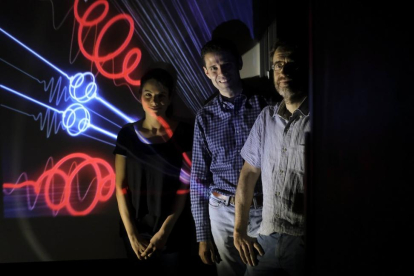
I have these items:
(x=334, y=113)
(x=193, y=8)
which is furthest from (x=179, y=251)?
(x=193, y=8)

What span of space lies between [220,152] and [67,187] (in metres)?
0.93

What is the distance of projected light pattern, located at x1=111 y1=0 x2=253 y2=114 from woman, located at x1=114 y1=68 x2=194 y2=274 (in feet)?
0.34

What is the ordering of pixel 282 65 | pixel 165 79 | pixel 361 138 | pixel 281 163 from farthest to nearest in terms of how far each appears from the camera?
pixel 165 79 < pixel 282 65 < pixel 281 163 < pixel 361 138

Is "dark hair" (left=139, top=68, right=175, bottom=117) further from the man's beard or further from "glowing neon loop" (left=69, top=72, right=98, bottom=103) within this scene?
the man's beard

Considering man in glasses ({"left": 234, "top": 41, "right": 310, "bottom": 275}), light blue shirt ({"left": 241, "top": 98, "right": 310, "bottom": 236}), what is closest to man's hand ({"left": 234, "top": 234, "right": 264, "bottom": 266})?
man in glasses ({"left": 234, "top": 41, "right": 310, "bottom": 275})

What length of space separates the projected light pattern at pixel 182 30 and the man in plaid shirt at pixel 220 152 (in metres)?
0.08

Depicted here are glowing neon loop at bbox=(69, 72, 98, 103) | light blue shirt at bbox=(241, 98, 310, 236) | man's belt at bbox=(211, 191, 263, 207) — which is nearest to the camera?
light blue shirt at bbox=(241, 98, 310, 236)

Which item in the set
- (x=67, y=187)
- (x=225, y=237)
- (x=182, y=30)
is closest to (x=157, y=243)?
(x=225, y=237)

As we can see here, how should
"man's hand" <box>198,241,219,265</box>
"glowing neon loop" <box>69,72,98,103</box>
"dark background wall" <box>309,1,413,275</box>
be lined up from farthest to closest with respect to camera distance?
"glowing neon loop" <box>69,72,98,103</box>, "man's hand" <box>198,241,219,265</box>, "dark background wall" <box>309,1,413,275</box>

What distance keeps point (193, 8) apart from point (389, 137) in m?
1.25

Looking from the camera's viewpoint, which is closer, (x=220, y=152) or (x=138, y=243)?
(x=220, y=152)

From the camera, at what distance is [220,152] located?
2107 mm

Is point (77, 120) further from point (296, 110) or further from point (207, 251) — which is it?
point (296, 110)

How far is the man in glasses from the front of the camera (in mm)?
1812
